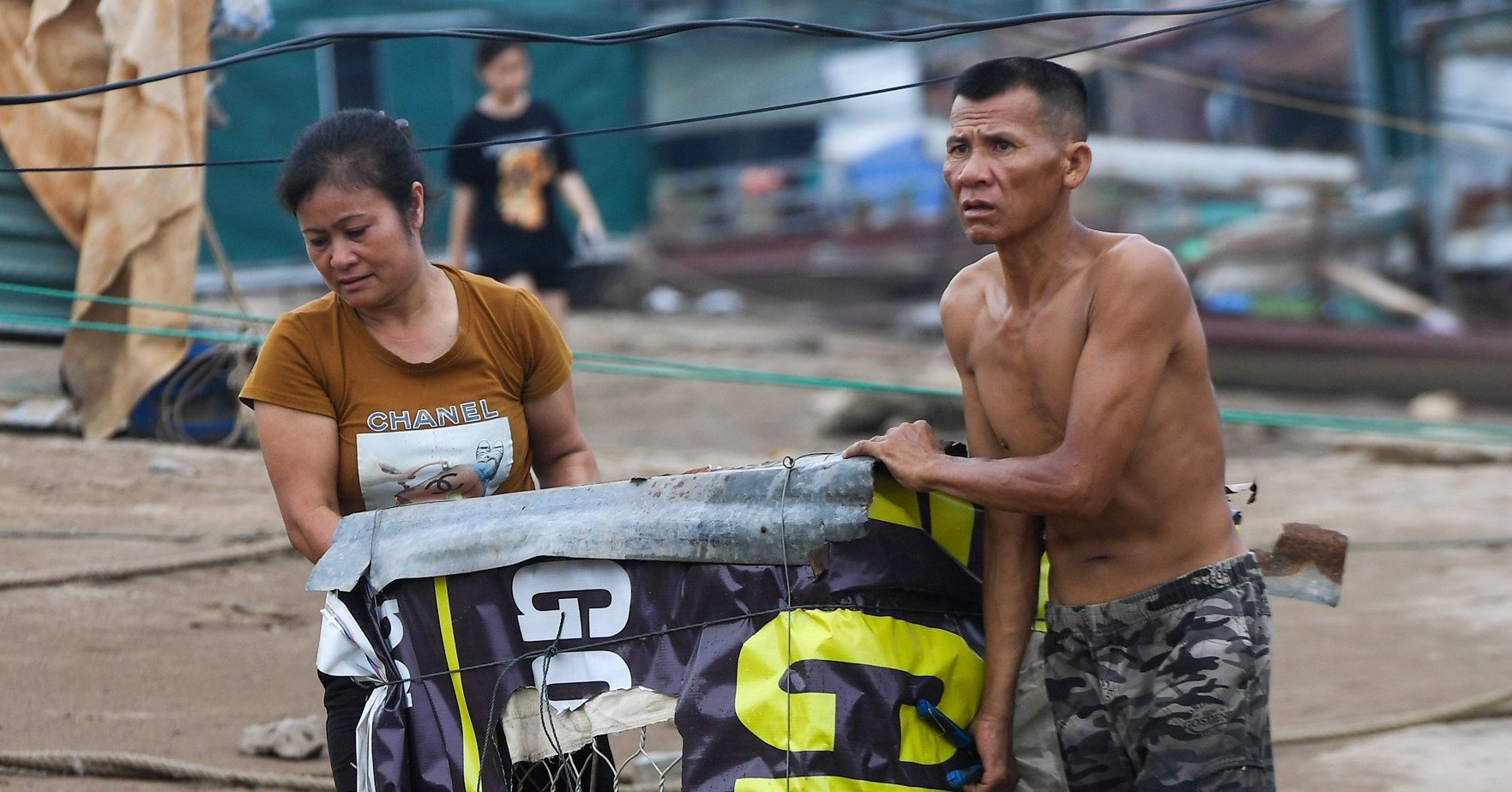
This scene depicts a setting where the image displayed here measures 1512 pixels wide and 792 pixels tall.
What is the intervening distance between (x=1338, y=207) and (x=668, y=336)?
6.32 m

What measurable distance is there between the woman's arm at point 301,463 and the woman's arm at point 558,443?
1.45 ft

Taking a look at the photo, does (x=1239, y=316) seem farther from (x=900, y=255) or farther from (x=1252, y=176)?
(x=900, y=255)

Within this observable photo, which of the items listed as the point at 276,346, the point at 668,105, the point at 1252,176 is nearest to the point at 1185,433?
the point at 276,346

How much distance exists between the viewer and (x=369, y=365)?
2.84 meters

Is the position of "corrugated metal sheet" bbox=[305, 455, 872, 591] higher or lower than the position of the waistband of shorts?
higher

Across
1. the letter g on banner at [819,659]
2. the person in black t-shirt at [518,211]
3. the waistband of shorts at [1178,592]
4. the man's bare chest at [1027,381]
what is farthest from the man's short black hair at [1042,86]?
the person in black t-shirt at [518,211]

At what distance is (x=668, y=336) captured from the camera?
1419 cm

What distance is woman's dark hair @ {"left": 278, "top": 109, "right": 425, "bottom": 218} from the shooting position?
2.76 metres

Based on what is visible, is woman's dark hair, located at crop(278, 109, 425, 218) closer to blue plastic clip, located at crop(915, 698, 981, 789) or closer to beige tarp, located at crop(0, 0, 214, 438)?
blue plastic clip, located at crop(915, 698, 981, 789)

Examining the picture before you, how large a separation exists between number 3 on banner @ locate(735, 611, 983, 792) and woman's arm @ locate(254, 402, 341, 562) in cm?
84

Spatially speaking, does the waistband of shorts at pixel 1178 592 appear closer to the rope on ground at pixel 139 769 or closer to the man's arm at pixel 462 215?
the rope on ground at pixel 139 769

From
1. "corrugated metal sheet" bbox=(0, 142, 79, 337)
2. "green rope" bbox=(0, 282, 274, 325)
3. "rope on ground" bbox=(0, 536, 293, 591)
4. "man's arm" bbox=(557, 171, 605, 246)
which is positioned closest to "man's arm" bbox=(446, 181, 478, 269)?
"man's arm" bbox=(557, 171, 605, 246)

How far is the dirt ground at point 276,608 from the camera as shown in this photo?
14.5 feet

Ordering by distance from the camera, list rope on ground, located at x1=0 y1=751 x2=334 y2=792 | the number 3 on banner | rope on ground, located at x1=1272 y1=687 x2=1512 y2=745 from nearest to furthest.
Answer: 1. the number 3 on banner
2. rope on ground, located at x1=0 y1=751 x2=334 y2=792
3. rope on ground, located at x1=1272 y1=687 x2=1512 y2=745
